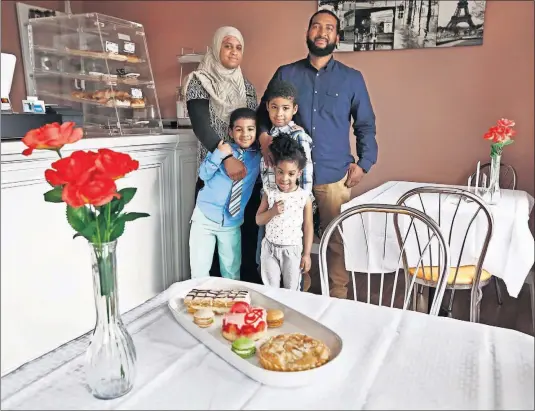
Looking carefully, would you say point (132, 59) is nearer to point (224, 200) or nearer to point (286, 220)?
point (224, 200)

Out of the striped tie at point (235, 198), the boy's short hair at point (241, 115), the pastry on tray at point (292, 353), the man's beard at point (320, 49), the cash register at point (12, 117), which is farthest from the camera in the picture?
the man's beard at point (320, 49)

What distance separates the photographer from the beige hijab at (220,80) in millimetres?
2243

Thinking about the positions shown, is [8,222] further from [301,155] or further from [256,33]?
[256,33]

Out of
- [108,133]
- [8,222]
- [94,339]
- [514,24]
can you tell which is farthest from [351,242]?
[514,24]

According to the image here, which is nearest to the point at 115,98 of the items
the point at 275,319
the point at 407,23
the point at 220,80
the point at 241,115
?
the point at 220,80

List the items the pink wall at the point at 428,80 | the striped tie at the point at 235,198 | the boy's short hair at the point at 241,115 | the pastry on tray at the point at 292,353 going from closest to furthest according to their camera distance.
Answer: the pastry on tray at the point at 292,353, the boy's short hair at the point at 241,115, the striped tie at the point at 235,198, the pink wall at the point at 428,80

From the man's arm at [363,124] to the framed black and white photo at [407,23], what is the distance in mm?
1290

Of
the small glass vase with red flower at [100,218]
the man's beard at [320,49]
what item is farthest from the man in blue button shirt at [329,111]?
the small glass vase with red flower at [100,218]

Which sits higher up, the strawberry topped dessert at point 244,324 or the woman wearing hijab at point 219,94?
the woman wearing hijab at point 219,94

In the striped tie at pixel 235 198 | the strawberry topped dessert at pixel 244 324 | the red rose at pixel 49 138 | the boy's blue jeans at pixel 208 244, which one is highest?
the red rose at pixel 49 138

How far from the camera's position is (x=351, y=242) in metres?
2.36

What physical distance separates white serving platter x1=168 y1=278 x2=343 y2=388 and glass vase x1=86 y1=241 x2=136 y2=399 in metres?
0.18

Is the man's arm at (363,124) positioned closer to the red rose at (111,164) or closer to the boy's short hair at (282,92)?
the boy's short hair at (282,92)

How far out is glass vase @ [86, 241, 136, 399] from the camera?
2.54 feet
